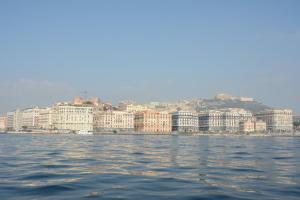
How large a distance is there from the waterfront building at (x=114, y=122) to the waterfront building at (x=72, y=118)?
4994 millimetres

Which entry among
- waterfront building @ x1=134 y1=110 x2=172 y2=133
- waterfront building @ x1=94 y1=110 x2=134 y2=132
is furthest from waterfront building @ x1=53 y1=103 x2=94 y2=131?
waterfront building @ x1=134 y1=110 x2=172 y2=133

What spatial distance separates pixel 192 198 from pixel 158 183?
9.36ft

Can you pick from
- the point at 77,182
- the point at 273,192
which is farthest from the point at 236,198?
the point at 77,182

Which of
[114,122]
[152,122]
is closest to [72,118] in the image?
[114,122]

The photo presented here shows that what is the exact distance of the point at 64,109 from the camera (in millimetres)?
184500

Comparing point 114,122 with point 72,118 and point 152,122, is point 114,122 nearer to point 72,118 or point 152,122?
point 152,122

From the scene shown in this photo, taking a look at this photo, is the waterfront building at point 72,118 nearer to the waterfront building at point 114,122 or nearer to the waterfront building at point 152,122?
the waterfront building at point 114,122

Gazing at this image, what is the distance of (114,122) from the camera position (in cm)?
18962

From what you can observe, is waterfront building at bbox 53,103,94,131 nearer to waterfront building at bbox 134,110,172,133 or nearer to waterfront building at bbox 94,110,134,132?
waterfront building at bbox 94,110,134,132

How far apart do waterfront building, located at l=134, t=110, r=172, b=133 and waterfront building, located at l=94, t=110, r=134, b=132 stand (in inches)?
172

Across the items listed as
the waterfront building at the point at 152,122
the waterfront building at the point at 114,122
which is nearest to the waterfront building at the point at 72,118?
the waterfront building at the point at 114,122

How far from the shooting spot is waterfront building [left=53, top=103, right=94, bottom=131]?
183500 millimetres

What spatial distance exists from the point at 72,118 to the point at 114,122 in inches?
780

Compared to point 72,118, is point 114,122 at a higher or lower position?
lower
